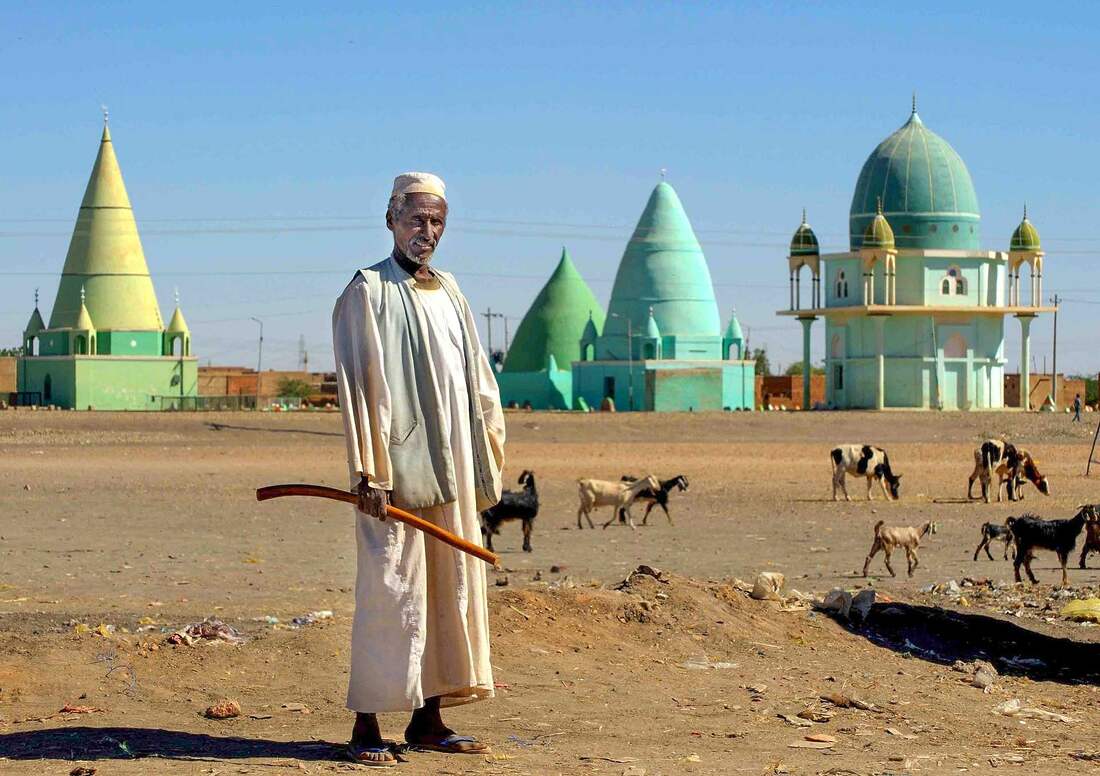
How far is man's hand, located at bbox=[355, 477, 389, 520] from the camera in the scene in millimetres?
6777

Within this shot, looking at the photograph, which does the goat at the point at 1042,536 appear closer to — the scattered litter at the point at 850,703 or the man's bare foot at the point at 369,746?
the scattered litter at the point at 850,703

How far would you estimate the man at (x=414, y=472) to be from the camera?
681 centimetres

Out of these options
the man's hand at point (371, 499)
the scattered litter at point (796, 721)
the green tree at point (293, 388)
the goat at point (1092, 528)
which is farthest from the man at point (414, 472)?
the green tree at point (293, 388)

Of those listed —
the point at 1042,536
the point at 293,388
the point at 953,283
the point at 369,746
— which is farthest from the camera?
the point at 293,388

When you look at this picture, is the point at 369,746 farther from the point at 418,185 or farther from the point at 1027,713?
the point at 1027,713

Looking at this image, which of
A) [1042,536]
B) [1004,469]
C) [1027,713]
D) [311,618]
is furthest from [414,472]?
[1004,469]

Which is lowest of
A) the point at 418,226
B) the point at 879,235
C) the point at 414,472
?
the point at 414,472

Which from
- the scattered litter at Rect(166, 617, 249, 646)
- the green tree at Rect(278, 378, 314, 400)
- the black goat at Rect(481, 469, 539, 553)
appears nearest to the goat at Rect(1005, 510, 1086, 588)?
the black goat at Rect(481, 469, 539, 553)

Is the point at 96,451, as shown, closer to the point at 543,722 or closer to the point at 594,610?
the point at 594,610

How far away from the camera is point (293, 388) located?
8062 centimetres

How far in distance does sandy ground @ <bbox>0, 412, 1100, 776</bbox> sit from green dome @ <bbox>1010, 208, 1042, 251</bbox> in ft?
122

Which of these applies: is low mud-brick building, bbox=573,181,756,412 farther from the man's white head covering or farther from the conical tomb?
the man's white head covering

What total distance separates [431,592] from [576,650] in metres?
2.60

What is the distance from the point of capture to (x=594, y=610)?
33.6 ft
